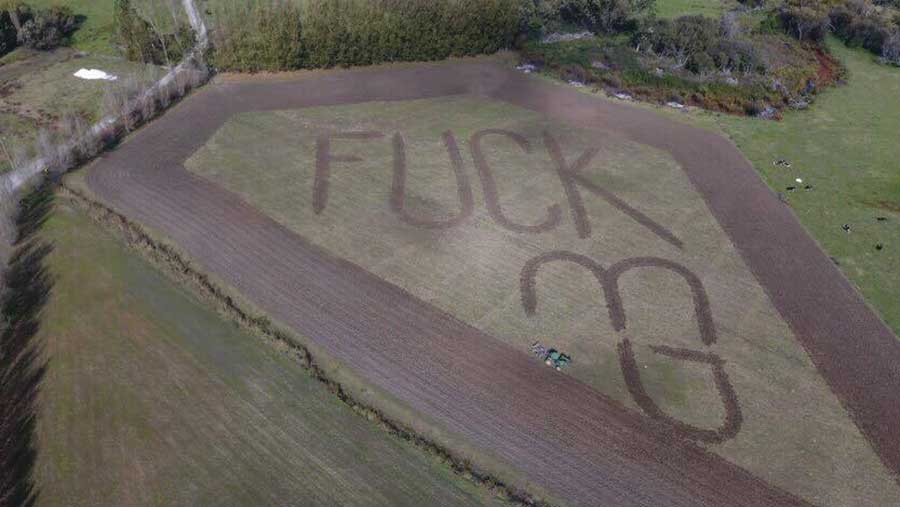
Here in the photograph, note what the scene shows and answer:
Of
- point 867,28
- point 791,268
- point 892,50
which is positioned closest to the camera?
point 791,268

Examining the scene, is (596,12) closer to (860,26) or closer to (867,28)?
(860,26)

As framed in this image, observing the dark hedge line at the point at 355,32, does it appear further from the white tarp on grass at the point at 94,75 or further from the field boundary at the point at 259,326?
the field boundary at the point at 259,326

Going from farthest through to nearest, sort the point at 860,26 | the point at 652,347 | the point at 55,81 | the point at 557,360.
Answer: the point at 860,26 < the point at 55,81 < the point at 652,347 < the point at 557,360

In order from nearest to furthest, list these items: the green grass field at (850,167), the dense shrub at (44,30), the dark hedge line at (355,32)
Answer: the green grass field at (850,167) < the dark hedge line at (355,32) < the dense shrub at (44,30)

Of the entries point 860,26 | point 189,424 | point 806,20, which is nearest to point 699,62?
point 806,20

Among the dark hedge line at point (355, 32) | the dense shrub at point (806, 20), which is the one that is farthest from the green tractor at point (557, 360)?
the dense shrub at point (806, 20)

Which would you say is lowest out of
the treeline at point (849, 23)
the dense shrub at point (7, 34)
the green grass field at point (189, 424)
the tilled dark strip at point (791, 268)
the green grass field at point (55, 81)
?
the green grass field at point (189, 424)
